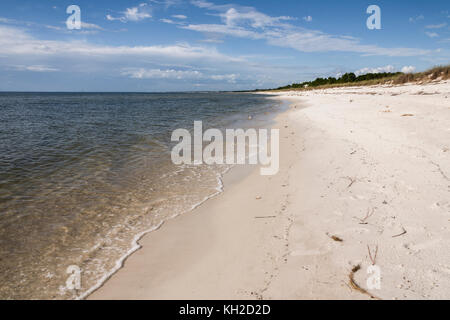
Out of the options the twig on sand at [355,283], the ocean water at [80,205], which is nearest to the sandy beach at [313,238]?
the twig on sand at [355,283]

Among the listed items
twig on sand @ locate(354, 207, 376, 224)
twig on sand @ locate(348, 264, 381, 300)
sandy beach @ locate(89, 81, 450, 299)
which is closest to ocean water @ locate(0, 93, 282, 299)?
sandy beach @ locate(89, 81, 450, 299)

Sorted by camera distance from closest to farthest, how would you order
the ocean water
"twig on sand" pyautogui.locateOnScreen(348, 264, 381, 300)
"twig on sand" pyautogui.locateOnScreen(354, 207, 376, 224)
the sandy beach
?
"twig on sand" pyautogui.locateOnScreen(348, 264, 381, 300)
the sandy beach
the ocean water
"twig on sand" pyautogui.locateOnScreen(354, 207, 376, 224)

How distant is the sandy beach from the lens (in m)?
2.91

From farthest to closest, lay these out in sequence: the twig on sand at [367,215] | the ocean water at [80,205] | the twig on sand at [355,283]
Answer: the twig on sand at [367,215], the ocean water at [80,205], the twig on sand at [355,283]

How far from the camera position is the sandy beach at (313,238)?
115 inches

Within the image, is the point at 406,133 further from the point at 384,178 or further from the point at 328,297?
the point at 328,297

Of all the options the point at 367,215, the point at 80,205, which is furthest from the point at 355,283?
the point at 80,205

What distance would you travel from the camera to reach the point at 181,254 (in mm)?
3846

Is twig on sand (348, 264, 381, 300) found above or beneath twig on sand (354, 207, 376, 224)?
beneath

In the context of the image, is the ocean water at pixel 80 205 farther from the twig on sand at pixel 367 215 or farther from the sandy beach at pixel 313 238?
the twig on sand at pixel 367 215

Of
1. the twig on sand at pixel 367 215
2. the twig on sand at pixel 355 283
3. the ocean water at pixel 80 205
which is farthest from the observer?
the twig on sand at pixel 367 215

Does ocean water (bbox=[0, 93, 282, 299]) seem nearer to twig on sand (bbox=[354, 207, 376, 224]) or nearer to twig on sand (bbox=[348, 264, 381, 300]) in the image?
Result: twig on sand (bbox=[348, 264, 381, 300])

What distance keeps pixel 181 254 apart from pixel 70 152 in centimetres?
842
